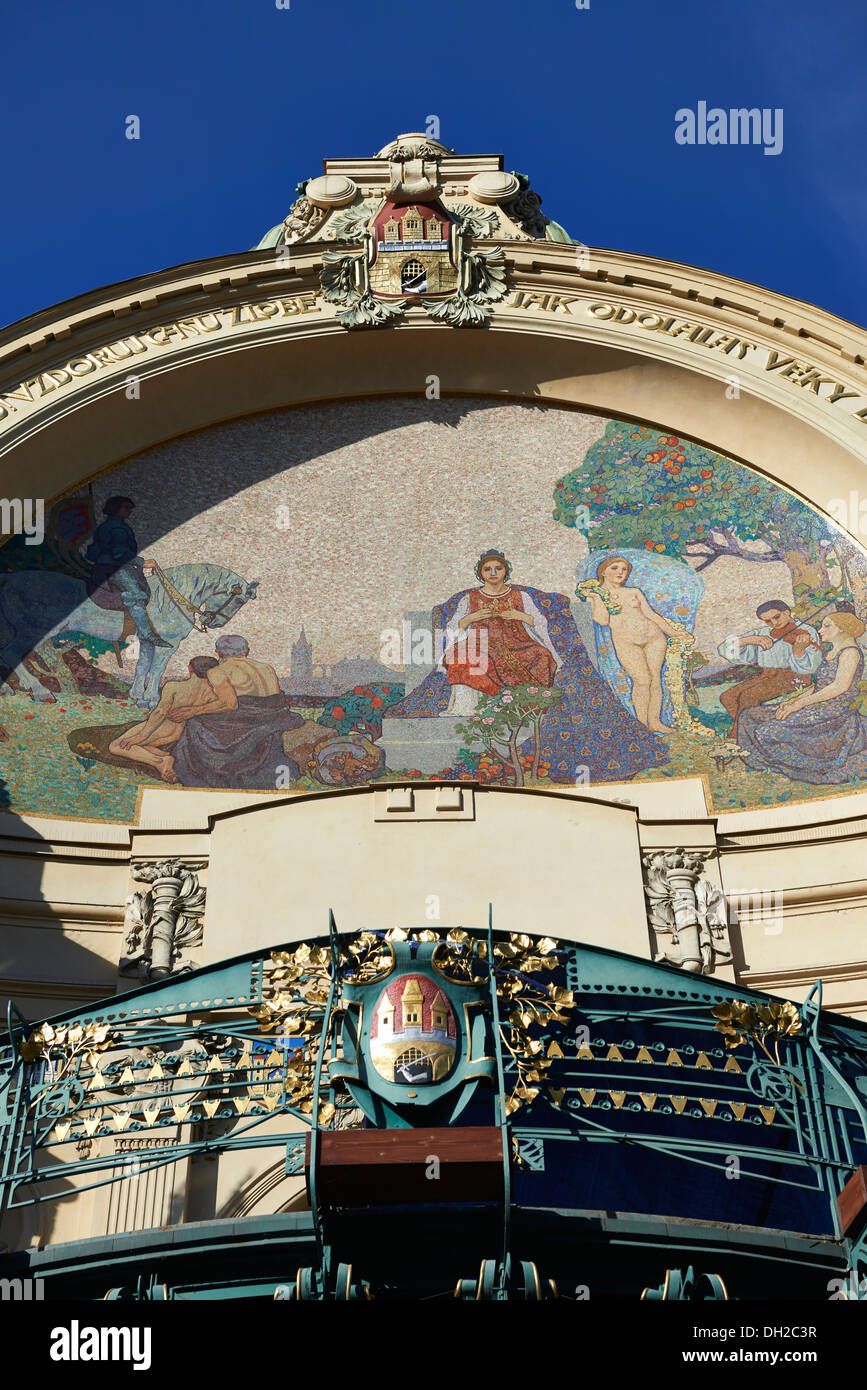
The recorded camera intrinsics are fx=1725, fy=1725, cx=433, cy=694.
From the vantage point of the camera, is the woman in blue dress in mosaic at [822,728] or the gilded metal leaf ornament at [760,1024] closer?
the gilded metal leaf ornament at [760,1024]

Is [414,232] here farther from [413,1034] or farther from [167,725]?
[413,1034]

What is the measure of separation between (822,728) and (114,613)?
4943mm

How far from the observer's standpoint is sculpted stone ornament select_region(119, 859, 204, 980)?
10156 millimetres

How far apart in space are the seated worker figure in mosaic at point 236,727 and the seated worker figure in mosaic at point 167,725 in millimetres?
29

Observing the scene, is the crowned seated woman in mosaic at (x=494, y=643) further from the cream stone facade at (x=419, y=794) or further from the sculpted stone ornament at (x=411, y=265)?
the sculpted stone ornament at (x=411, y=265)

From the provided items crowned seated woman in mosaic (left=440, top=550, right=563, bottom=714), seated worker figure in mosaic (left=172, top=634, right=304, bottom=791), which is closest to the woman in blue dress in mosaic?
crowned seated woman in mosaic (left=440, top=550, right=563, bottom=714)

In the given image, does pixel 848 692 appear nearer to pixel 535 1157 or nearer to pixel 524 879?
pixel 524 879

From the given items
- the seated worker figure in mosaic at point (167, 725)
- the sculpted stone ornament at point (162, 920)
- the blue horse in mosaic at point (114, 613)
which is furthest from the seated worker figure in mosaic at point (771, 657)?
the sculpted stone ornament at point (162, 920)

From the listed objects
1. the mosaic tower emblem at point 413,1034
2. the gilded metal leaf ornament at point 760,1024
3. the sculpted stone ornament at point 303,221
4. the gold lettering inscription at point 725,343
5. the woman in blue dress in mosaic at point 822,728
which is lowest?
the mosaic tower emblem at point 413,1034

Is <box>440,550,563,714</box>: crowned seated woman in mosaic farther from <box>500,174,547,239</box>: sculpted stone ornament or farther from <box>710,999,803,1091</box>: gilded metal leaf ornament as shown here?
<box>710,999,803,1091</box>: gilded metal leaf ornament

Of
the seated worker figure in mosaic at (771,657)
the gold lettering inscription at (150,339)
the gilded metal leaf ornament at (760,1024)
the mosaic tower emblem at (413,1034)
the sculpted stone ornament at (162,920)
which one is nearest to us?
the mosaic tower emblem at (413,1034)

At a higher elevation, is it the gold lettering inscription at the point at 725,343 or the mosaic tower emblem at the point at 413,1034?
the gold lettering inscription at the point at 725,343

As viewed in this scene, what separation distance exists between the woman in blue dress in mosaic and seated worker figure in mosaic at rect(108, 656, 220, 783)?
369cm

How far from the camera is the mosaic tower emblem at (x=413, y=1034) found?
716cm
